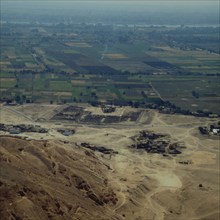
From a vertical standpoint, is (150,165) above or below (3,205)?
below

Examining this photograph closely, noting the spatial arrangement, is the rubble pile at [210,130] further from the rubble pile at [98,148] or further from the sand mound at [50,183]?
the sand mound at [50,183]

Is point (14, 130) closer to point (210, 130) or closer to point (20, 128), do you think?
point (20, 128)

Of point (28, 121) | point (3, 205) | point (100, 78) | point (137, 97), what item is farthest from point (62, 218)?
point (100, 78)

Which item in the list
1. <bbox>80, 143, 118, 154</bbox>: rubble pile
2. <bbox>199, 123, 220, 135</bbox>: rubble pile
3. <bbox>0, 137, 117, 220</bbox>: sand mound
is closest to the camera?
<bbox>0, 137, 117, 220</bbox>: sand mound

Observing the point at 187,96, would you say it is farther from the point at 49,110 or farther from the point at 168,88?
the point at 49,110

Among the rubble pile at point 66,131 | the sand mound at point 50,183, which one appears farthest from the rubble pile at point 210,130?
the sand mound at point 50,183

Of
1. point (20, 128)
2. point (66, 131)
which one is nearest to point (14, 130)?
point (20, 128)

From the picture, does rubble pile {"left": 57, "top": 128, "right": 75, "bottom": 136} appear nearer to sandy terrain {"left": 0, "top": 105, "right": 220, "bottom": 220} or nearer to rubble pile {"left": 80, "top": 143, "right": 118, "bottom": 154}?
sandy terrain {"left": 0, "top": 105, "right": 220, "bottom": 220}

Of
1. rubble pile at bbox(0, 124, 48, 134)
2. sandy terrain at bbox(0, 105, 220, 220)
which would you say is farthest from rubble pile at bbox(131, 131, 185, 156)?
rubble pile at bbox(0, 124, 48, 134)
